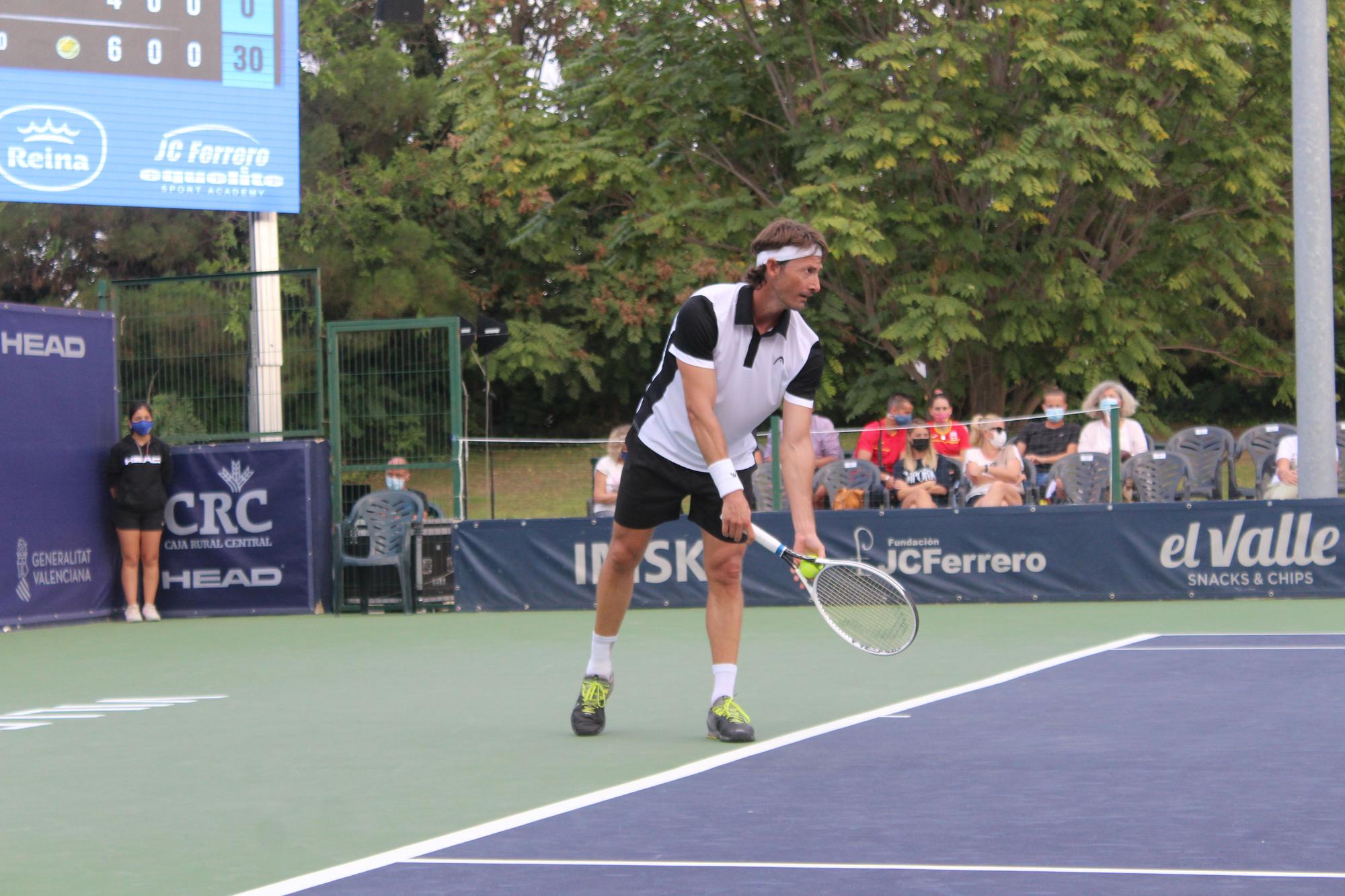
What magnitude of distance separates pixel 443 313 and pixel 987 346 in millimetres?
13809

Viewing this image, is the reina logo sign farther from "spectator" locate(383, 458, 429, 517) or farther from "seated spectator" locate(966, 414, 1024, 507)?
"seated spectator" locate(966, 414, 1024, 507)

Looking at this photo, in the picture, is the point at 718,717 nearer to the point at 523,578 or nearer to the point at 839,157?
the point at 523,578

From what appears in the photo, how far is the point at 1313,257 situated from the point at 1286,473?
184cm

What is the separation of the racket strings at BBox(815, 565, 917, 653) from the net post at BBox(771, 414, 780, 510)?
8121 millimetres

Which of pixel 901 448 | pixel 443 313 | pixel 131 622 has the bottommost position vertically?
pixel 131 622

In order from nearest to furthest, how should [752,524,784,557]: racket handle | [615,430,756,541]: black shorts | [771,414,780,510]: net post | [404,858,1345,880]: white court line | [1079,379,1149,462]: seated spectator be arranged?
1. [404,858,1345,880]: white court line
2. [752,524,784,557]: racket handle
3. [615,430,756,541]: black shorts
4. [1079,379,1149,462]: seated spectator
5. [771,414,780,510]: net post

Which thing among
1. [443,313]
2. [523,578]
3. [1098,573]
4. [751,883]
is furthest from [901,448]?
[443,313]

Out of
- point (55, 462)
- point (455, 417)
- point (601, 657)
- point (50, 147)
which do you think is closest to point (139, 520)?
point (55, 462)

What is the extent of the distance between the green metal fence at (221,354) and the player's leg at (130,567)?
1.07m

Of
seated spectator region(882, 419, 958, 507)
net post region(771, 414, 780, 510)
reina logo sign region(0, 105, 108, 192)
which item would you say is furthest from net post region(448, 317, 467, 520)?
reina logo sign region(0, 105, 108, 192)

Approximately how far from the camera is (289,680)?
985 cm

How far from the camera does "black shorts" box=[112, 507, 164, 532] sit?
15148 mm

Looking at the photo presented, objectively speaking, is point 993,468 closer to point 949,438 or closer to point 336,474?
point 949,438

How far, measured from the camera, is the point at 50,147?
17.2 m
